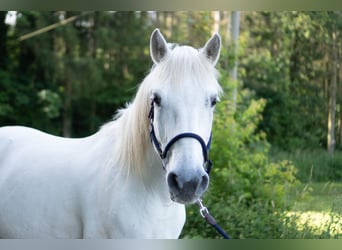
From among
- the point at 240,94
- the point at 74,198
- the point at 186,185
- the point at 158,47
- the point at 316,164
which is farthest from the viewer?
the point at 240,94

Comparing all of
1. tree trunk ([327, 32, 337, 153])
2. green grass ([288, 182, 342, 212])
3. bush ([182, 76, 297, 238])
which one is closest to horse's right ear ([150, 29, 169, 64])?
green grass ([288, 182, 342, 212])

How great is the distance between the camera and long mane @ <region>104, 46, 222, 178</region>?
2.00 m

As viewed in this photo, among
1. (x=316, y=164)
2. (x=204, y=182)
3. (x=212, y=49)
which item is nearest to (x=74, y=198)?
(x=204, y=182)

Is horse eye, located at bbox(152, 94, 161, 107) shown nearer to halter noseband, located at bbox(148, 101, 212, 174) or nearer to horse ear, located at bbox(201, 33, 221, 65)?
halter noseband, located at bbox(148, 101, 212, 174)

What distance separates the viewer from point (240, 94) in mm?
5793

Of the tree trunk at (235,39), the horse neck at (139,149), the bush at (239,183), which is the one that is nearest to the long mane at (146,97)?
the horse neck at (139,149)

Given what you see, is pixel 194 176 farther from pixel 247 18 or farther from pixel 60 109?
pixel 60 109

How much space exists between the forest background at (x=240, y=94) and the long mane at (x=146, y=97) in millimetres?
139

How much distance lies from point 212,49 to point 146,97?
347 millimetres

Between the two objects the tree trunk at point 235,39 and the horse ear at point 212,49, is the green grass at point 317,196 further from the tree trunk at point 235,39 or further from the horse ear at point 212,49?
the horse ear at point 212,49

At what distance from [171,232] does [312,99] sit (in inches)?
113

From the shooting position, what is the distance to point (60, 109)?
9.90 meters

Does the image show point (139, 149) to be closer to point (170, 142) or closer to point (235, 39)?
point (170, 142)

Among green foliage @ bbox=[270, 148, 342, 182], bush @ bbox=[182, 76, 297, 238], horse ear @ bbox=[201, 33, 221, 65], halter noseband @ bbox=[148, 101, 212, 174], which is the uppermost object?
horse ear @ bbox=[201, 33, 221, 65]
